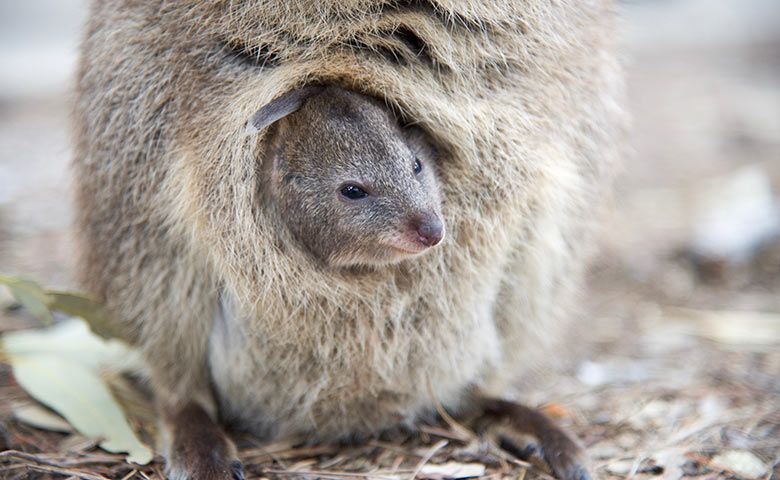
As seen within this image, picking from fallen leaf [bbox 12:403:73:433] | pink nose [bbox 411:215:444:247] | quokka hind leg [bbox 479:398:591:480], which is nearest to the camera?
pink nose [bbox 411:215:444:247]

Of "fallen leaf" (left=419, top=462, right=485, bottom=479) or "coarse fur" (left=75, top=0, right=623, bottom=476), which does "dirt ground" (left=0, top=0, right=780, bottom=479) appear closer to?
Answer: "fallen leaf" (left=419, top=462, right=485, bottom=479)

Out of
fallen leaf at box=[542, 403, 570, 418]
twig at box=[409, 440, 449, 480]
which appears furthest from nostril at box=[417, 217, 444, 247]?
fallen leaf at box=[542, 403, 570, 418]

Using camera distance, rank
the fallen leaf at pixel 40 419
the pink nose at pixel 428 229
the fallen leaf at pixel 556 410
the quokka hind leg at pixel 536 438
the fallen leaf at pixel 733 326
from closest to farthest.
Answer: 1. the pink nose at pixel 428 229
2. the quokka hind leg at pixel 536 438
3. the fallen leaf at pixel 40 419
4. the fallen leaf at pixel 556 410
5. the fallen leaf at pixel 733 326

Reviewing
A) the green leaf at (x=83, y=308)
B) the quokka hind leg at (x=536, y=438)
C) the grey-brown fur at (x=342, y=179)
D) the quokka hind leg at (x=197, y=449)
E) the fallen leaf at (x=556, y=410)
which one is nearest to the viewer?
the grey-brown fur at (x=342, y=179)

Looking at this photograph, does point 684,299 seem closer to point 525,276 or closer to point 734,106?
point 525,276

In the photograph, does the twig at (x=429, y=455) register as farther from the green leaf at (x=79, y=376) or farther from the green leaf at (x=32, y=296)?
the green leaf at (x=32, y=296)

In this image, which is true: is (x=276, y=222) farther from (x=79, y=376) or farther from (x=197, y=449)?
(x=79, y=376)

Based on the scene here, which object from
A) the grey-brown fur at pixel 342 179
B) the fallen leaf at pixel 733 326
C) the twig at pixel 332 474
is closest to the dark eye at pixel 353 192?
the grey-brown fur at pixel 342 179
